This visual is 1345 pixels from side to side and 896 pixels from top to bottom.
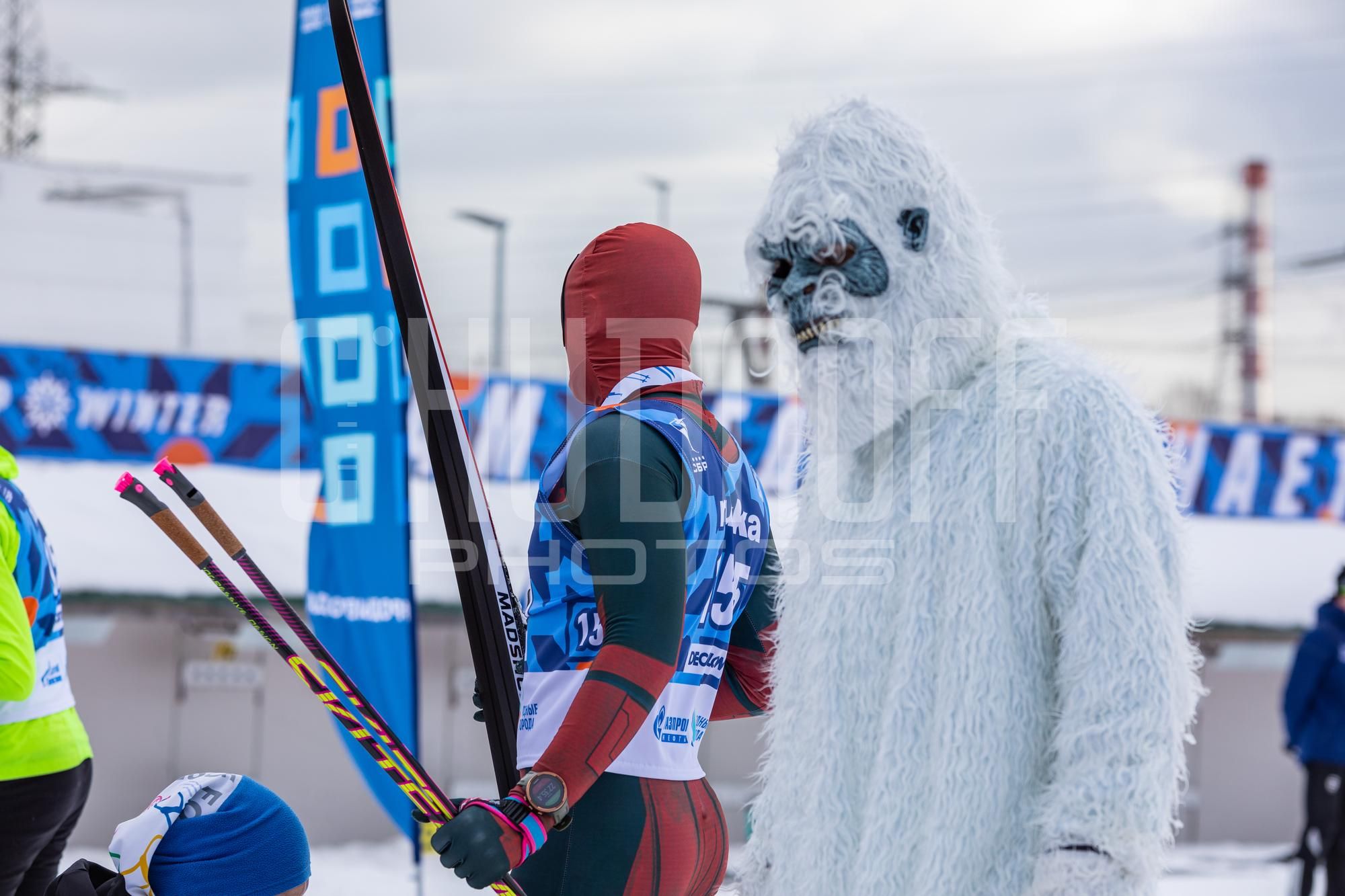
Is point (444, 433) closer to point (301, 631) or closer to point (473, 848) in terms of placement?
point (301, 631)

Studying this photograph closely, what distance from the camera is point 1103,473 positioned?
5.19 feet

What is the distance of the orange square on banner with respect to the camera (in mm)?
3906

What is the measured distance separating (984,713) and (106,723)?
17.7 feet

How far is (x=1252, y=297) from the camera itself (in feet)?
87.3

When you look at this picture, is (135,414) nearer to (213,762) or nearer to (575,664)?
(213,762)

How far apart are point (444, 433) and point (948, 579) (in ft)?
2.26

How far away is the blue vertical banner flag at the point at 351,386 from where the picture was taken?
385 cm

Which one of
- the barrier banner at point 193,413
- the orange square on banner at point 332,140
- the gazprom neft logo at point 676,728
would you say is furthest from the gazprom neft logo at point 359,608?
the gazprom neft logo at point 676,728

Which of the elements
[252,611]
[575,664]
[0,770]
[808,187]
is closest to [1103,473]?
[808,187]

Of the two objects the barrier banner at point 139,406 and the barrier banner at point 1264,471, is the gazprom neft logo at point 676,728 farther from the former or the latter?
the barrier banner at point 1264,471

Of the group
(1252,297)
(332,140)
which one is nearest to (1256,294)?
(1252,297)

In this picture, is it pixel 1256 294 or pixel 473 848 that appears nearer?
pixel 473 848

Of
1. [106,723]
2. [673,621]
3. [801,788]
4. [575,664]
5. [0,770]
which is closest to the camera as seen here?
[673,621]

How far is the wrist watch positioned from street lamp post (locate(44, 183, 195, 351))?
23.5 metres
